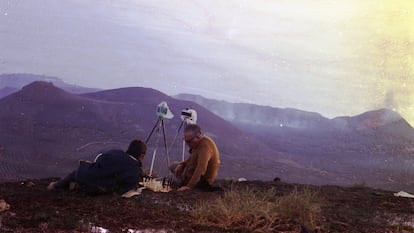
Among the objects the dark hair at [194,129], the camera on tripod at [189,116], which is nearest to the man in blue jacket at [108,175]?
the dark hair at [194,129]

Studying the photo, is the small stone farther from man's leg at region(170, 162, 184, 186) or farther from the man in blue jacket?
man's leg at region(170, 162, 184, 186)

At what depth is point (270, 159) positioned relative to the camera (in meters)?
38.5

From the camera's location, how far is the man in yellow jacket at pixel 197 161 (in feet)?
35.5

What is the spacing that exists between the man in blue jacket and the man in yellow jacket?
1418 mm

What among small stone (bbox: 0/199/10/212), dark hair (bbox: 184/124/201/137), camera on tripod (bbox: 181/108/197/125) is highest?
camera on tripod (bbox: 181/108/197/125)

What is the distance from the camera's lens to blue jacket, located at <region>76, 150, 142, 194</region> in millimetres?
9273

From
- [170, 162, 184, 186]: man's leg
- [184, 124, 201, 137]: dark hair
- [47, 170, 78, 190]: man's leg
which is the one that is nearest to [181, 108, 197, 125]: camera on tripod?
[170, 162, 184, 186]: man's leg

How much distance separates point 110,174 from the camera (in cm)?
934

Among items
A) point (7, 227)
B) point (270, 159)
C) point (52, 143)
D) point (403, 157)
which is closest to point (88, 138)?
point (52, 143)

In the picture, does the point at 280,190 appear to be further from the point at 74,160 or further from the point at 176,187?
the point at 74,160

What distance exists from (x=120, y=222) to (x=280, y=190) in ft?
21.7

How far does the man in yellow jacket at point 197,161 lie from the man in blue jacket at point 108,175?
1418 mm

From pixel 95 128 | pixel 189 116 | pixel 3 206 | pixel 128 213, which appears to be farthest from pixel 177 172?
pixel 95 128

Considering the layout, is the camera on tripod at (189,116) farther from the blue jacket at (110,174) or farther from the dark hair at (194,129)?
the blue jacket at (110,174)
